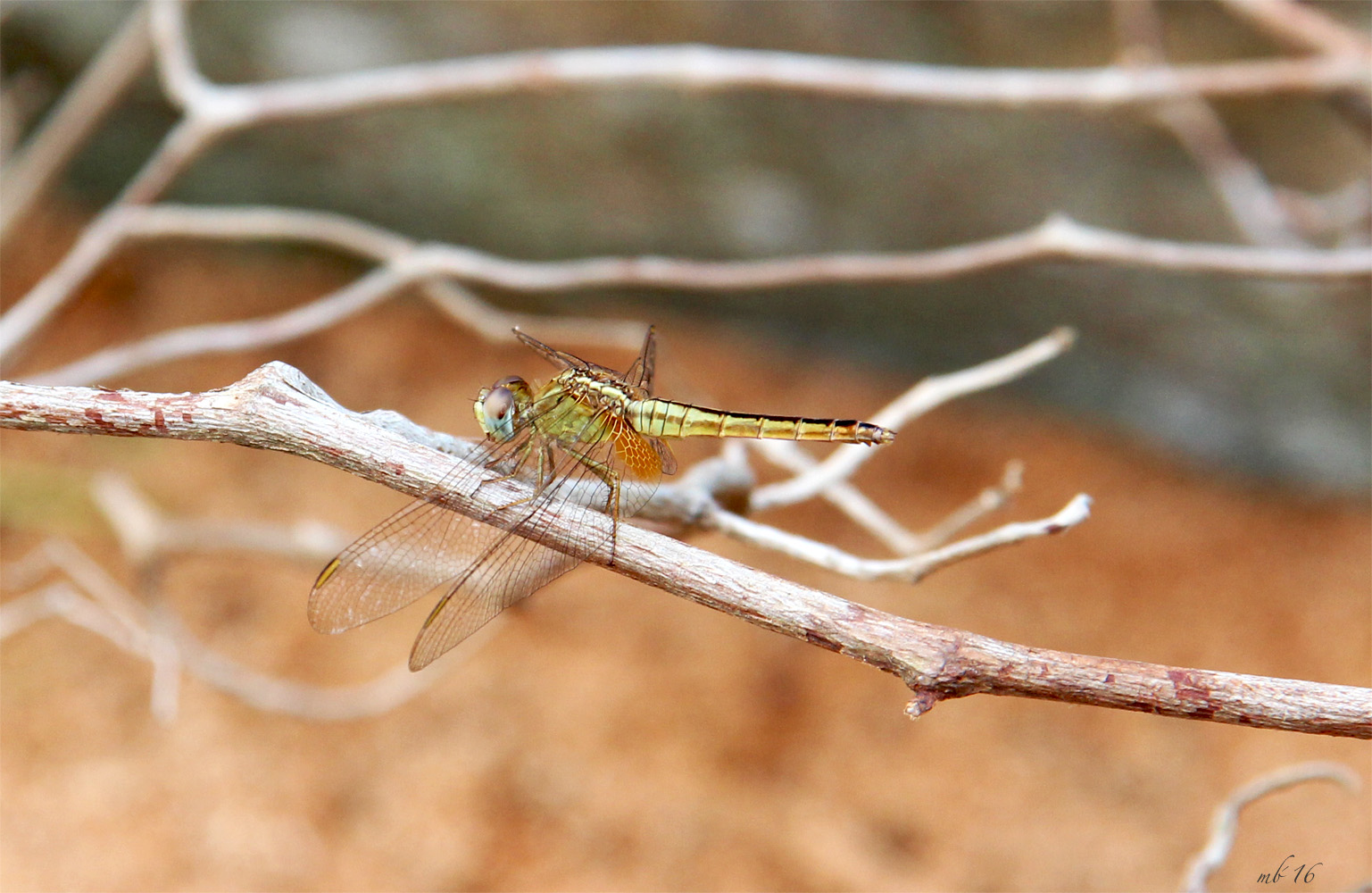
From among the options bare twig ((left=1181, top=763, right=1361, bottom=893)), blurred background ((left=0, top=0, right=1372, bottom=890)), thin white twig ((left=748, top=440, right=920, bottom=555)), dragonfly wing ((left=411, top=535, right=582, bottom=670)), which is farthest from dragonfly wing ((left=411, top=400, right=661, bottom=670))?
blurred background ((left=0, top=0, right=1372, bottom=890))

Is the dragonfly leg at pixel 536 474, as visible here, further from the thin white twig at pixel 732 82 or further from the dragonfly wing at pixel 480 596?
the thin white twig at pixel 732 82

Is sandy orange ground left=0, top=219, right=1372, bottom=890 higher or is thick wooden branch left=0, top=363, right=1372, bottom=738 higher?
sandy orange ground left=0, top=219, right=1372, bottom=890

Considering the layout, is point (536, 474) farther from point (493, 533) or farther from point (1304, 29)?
point (1304, 29)

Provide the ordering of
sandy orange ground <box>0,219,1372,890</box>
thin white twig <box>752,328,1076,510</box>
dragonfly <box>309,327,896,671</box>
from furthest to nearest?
sandy orange ground <box>0,219,1372,890</box> < thin white twig <box>752,328,1076,510</box> < dragonfly <box>309,327,896,671</box>

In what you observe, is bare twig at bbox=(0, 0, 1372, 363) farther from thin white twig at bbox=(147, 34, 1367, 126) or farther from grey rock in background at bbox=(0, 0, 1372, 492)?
grey rock in background at bbox=(0, 0, 1372, 492)

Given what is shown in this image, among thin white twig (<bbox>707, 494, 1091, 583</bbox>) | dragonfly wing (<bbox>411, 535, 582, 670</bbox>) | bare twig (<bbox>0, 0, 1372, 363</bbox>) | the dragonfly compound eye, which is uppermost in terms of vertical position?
bare twig (<bbox>0, 0, 1372, 363</bbox>)

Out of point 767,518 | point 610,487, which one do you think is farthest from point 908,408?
point 767,518

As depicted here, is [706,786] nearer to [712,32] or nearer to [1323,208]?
[712,32]
